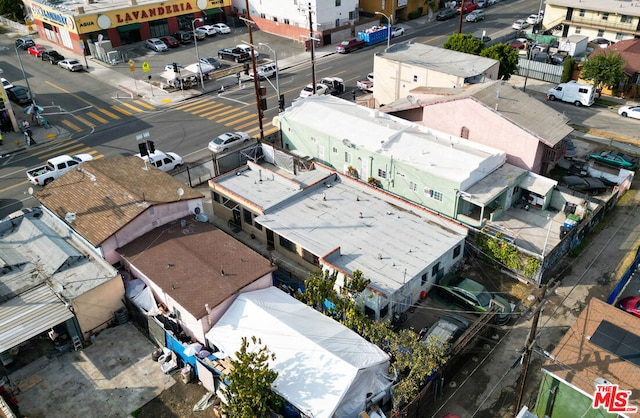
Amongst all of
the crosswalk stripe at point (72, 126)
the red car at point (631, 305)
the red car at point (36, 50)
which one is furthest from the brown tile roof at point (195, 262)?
the red car at point (36, 50)

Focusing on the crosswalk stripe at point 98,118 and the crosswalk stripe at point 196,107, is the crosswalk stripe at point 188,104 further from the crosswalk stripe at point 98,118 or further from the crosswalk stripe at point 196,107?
the crosswalk stripe at point 98,118

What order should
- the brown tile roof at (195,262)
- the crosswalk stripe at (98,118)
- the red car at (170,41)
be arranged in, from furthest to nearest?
the red car at (170,41) → the crosswalk stripe at (98,118) → the brown tile roof at (195,262)

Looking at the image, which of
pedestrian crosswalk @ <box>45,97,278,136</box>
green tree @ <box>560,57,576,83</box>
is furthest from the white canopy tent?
green tree @ <box>560,57,576,83</box>

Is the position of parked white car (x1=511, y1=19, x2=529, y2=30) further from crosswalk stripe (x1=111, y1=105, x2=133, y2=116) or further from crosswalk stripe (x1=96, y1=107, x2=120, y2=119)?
crosswalk stripe (x1=96, y1=107, x2=120, y2=119)

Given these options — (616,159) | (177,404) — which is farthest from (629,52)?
(177,404)

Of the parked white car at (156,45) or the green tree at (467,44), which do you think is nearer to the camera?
the green tree at (467,44)

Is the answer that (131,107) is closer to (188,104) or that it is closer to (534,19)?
(188,104)

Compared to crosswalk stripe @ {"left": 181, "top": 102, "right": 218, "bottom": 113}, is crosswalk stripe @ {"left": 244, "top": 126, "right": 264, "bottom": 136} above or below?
below
